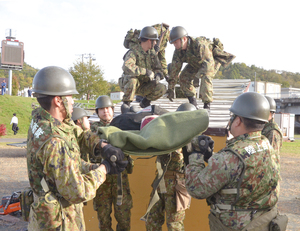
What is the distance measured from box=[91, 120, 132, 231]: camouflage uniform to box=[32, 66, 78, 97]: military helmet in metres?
2.00

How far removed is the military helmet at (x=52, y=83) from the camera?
8.12 ft

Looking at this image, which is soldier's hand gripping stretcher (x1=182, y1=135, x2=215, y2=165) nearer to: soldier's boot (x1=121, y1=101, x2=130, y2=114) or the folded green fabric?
the folded green fabric

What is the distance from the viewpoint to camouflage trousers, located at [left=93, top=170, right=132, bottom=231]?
4.16 m

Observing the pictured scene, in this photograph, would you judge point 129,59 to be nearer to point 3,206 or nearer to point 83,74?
point 3,206

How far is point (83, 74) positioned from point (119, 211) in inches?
1363

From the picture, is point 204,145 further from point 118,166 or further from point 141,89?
point 141,89

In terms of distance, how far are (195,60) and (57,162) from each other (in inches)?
184

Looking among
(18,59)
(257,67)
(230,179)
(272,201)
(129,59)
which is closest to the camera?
(230,179)

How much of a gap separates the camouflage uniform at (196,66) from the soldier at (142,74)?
0.48m

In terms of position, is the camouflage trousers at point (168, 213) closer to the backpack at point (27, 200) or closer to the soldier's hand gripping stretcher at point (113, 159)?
the soldier's hand gripping stretcher at point (113, 159)

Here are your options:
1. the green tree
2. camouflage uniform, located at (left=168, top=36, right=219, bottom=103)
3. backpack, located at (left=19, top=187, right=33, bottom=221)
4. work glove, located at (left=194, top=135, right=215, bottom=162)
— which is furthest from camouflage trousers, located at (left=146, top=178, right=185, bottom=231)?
the green tree

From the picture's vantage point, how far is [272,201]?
254cm

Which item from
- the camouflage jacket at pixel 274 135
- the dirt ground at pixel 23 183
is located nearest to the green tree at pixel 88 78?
the dirt ground at pixel 23 183

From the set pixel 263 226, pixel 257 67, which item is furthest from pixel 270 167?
pixel 257 67
